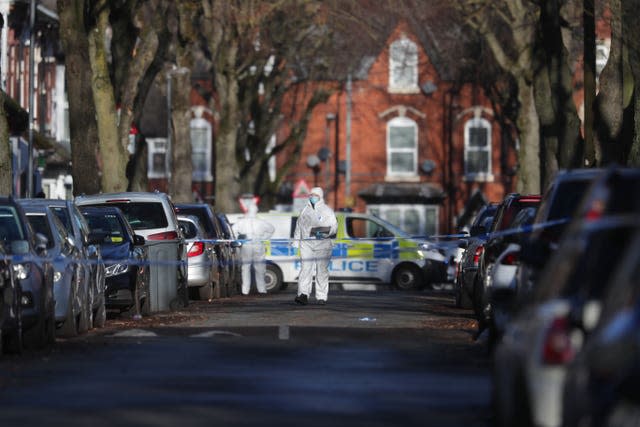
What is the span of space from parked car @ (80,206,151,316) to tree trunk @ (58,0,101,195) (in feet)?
31.0

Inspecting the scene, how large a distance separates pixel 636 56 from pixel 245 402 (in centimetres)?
1544

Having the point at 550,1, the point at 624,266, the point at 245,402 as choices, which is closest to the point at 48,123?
the point at 550,1

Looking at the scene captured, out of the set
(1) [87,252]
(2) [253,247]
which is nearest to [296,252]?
(2) [253,247]

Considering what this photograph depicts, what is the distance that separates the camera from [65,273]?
1923cm

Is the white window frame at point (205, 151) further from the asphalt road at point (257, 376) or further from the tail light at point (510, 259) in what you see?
the tail light at point (510, 259)

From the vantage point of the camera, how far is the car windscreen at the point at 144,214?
Answer: 26641 millimetres

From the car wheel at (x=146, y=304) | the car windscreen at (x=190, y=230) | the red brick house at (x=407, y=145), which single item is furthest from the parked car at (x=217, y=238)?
the red brick house at (x=407, y=145)

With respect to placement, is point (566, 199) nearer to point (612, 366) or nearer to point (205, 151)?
point (612, 366)

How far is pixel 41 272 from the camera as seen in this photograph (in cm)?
1764

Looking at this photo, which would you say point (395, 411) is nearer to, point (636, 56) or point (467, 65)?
point (636, 56)

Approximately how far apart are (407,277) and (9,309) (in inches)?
937

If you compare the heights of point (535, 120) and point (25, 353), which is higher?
point (535, 120)

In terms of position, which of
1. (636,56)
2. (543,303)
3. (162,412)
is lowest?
(162,412)

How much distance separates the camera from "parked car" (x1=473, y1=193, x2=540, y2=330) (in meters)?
18.7
